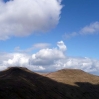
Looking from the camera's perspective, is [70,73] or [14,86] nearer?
[14,86]

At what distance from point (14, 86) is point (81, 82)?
181 ft

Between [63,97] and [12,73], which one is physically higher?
[12,73]

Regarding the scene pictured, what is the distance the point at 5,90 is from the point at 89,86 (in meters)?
60.8

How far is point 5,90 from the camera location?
70.6m

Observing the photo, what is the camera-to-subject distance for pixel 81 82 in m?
122

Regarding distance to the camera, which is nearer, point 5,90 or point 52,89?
point 5,90

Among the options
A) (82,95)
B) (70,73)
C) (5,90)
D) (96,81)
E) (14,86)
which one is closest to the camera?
(5,90)

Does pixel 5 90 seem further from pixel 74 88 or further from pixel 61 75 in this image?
pixel 61 75

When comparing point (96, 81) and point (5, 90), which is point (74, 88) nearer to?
point (96, 81)

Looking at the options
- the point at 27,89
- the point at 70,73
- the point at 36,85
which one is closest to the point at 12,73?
the point at 36,85

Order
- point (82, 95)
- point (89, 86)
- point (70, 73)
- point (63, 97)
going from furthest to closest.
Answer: point (70, 73) → point (89, 86) → point (82, 95) → point (63, 97)

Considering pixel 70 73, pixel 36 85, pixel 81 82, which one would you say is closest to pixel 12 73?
pixel 36 85

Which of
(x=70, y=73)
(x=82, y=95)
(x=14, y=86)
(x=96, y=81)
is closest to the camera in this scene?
(x=14, y=86)

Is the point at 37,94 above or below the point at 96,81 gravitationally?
below
